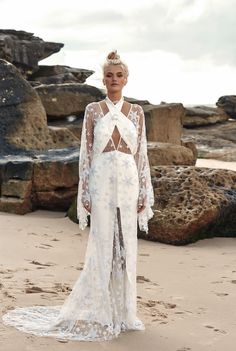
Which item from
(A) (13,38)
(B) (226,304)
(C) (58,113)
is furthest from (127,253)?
(A) (13,38)

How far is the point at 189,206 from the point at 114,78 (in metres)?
3.93

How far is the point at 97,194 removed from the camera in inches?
188

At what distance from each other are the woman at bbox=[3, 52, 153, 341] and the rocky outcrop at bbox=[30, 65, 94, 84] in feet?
80.8

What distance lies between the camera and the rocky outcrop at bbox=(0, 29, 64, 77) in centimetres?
2922

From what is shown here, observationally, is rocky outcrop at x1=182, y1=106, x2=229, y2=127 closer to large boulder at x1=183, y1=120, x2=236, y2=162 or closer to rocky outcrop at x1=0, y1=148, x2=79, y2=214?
large boulder at x1=183, y1=120, x2=236, y2=162

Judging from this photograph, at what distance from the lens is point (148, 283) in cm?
638

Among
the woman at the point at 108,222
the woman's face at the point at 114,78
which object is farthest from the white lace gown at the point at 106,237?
the woman's face at the point at 114,78

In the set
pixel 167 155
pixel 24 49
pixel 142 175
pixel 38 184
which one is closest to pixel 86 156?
pixel 142 175

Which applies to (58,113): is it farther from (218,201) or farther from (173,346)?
(173,346)

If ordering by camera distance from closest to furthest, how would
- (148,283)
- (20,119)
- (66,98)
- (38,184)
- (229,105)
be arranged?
(148,283), (38,184), (20,119), (66,98), (229,105)

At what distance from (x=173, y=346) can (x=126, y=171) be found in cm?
129

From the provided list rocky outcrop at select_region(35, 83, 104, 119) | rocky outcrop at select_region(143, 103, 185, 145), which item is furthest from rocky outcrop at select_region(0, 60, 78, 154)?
rocky outcrop at select_region(35, 83, 104, 119)

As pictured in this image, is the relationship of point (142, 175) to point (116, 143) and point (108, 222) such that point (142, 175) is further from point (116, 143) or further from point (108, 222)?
point (108, 222)

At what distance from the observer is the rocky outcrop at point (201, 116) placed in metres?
31.7
